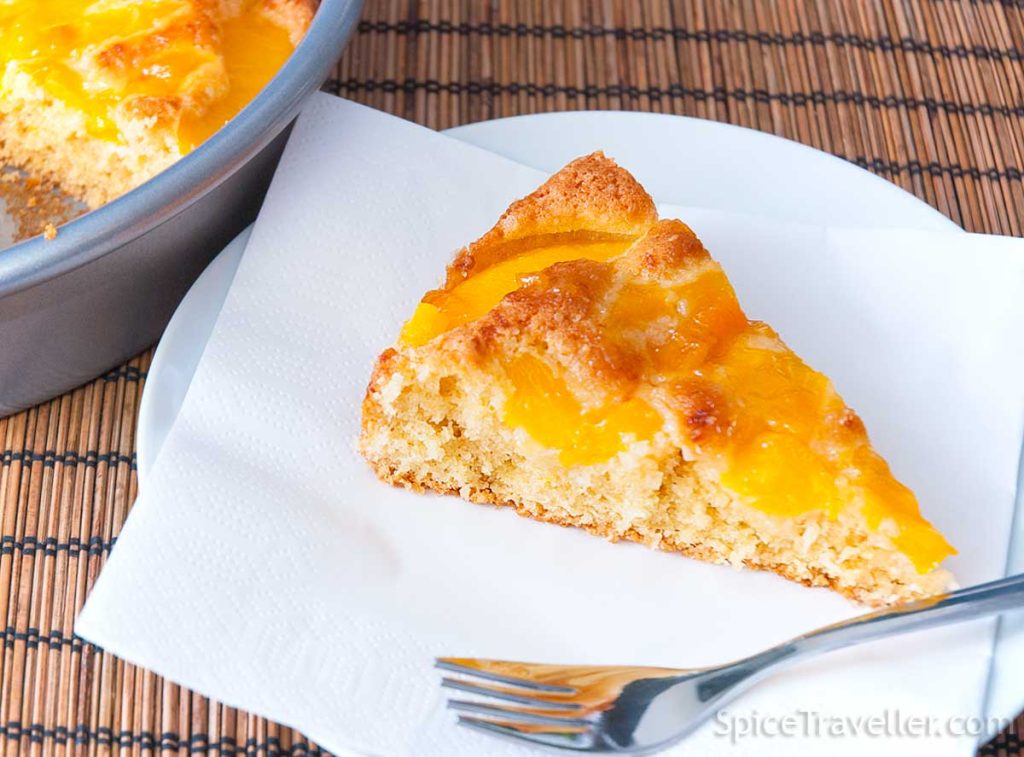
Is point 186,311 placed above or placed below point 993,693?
above

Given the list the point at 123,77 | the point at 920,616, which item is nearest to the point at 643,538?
the point at 920,616

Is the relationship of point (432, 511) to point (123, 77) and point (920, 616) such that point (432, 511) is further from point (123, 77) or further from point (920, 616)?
point (123, 77)

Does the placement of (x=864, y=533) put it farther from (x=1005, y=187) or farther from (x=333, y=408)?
(x=1005, y=187)

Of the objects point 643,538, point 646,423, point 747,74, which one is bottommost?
point 643,538

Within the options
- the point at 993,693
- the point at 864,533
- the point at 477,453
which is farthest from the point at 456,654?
the point at 993,693
